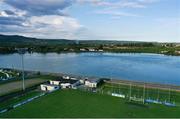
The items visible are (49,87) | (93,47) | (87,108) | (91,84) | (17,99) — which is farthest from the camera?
(93,47)

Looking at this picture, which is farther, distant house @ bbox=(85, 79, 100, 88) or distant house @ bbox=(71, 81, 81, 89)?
distant house @ bbox=(85, 79, 100, 88)

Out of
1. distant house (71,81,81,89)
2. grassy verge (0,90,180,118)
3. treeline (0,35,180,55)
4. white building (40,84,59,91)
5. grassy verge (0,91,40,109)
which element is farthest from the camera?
treeline (0,35,180,55)

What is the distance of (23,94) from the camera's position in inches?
763

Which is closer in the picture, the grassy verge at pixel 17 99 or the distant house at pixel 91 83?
the grassy verge at pixel 17 99

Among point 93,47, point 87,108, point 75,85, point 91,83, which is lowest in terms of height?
point 87,108

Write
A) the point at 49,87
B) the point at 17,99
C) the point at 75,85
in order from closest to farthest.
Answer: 1. the point at 17,99
2. the point at 49,87
3. the point at 75,85

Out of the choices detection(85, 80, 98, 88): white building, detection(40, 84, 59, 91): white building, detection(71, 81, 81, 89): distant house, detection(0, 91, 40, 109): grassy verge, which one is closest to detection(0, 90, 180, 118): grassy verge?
detection(0, 91, 40, 109): grassy verge

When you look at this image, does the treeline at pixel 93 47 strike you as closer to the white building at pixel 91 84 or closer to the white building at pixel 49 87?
the white building at pixel 91 84

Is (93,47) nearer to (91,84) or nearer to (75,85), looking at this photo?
(91,84)

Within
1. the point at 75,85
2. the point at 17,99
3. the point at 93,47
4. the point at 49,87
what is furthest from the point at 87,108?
the point at 93,47

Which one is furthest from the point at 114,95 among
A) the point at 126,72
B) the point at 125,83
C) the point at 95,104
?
the point at 126,72

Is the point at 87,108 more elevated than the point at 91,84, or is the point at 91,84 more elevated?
the point at 91,84

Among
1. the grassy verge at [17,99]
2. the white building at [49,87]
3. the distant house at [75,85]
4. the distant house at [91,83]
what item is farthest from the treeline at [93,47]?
the grassy verge at [17,99]

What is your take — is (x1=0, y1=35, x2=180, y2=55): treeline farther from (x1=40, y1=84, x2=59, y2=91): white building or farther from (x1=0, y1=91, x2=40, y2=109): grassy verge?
(x1=0, y1=91, x2=40, y2=109): grassy verge
